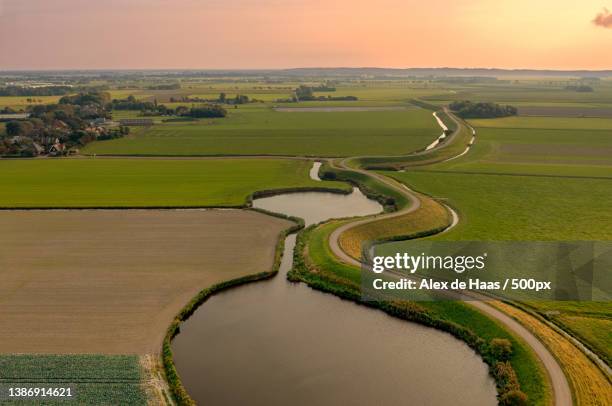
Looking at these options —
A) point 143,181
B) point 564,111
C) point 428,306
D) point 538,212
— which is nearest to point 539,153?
point 538,212

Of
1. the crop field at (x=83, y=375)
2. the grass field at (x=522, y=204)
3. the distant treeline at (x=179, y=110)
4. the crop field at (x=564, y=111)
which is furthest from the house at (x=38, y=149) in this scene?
the crop field at (x=564, y=111)

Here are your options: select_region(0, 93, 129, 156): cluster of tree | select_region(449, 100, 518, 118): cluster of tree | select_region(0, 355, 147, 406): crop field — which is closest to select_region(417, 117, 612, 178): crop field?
select_region(449, 100, 518, 118): cluster of tree

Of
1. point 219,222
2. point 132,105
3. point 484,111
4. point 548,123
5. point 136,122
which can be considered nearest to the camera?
point 219,222

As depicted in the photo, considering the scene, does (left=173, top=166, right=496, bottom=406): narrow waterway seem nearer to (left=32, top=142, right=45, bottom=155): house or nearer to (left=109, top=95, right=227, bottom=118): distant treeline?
(left=32, top=142, right=45, bottom=155): house

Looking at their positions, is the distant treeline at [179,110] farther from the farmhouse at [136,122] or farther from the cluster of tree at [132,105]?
the farmhouse at [136,122]

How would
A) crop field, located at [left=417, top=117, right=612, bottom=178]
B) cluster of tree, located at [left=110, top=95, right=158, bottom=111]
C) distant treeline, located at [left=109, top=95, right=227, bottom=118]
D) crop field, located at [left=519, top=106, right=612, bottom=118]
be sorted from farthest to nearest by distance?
cluster of tree, located at [left=110, top=95, right=158, bottom=111]
crop field, located at [left=519, top=106, right=612, bottom=118]
distant treeline, located at [left=109, top=95, right=227, bottom=118]
crop field, located at [left=417, top=117, right=612, bottom=178]

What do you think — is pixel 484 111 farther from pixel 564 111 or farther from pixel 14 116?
pixel 14 116
